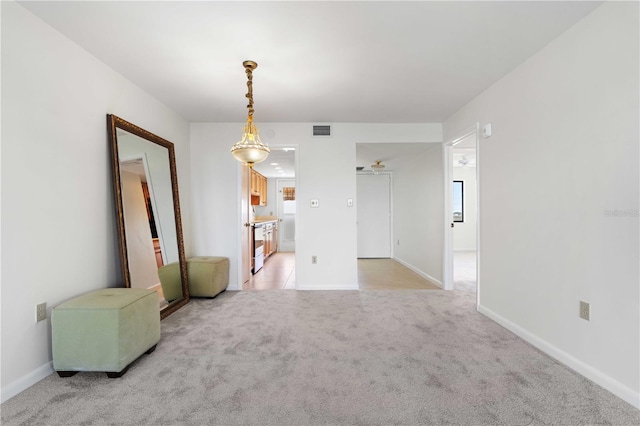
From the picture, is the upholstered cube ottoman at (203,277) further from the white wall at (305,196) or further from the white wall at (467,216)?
the white wall at (467,216)

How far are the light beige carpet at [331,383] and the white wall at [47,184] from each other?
1.52 ft

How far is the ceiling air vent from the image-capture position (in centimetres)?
391

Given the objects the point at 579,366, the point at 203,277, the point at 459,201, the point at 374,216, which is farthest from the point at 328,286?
the point at 459,201

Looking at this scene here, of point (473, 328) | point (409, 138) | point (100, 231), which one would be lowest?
point (473, 328)

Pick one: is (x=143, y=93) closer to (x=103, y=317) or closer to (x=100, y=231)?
(x=100, y=231)

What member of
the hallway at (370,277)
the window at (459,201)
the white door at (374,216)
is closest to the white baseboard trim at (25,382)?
the hallway at (370,277)

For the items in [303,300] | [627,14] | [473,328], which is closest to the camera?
[627,14]

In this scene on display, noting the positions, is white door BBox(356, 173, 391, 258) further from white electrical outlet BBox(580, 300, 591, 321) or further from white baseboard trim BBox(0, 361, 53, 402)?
white baseboard trim BBox(0, 361, 53, 402)

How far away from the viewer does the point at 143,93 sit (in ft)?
9.37

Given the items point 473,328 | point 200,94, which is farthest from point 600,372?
point 200,94

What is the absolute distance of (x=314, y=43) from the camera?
80.5 inches

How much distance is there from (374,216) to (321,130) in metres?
3.20

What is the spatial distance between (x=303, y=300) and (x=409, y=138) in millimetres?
2711

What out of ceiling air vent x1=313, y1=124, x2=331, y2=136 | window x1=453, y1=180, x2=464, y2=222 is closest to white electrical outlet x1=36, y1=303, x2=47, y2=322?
ceiling air vent x1=313, y1=124, x2=331, y2=136
